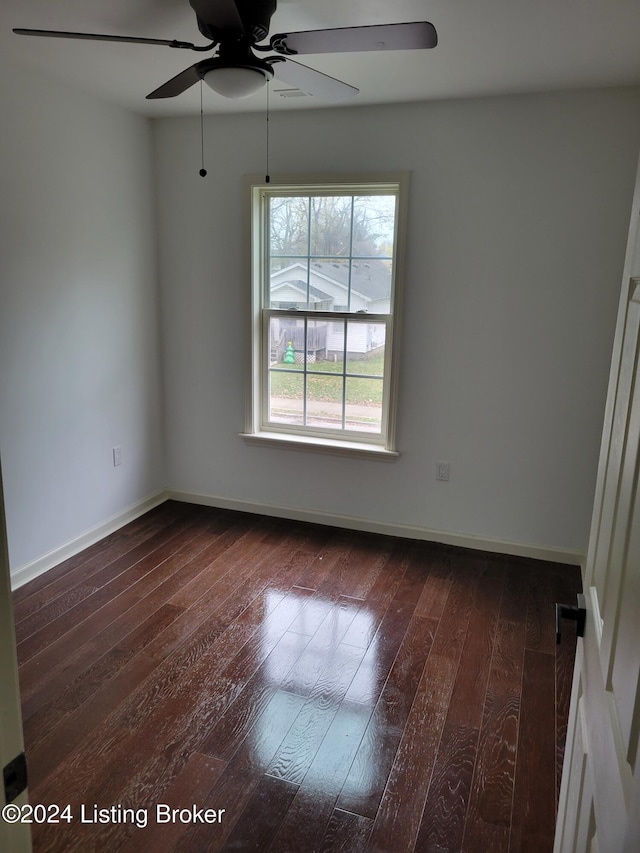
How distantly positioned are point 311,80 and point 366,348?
1671mm

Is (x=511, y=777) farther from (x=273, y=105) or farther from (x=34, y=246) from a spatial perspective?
(x=273, y=105)

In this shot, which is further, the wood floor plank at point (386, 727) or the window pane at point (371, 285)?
the window pane at point (371, 285)

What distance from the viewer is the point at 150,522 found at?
12.8ft

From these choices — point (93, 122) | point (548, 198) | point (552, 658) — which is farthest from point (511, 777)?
point (93, 122)

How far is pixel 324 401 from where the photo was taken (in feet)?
12.6

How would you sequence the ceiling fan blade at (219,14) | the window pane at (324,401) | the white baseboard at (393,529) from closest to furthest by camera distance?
1. the ceiling fan blade at (219,14)
2. the white baseboard at (393,529)
3. the window pane at (324,401)

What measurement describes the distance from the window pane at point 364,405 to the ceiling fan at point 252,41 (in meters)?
1.84

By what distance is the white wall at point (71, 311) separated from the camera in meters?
2.87

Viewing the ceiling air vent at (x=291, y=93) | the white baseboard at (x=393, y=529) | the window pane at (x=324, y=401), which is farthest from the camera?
the window pane at (x=324, y=401)

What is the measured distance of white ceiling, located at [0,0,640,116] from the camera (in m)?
2.11

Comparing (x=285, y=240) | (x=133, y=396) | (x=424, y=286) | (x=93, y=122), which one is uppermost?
(x=93, y=122)

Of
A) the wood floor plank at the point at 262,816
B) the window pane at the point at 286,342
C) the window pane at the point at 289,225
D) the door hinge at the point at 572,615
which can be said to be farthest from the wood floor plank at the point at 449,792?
the window pane at the point at 289,225

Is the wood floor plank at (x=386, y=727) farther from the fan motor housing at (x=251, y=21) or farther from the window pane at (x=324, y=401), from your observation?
the fan motor housing at (x=251, y=21)

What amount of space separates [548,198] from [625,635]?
9.31 feet
